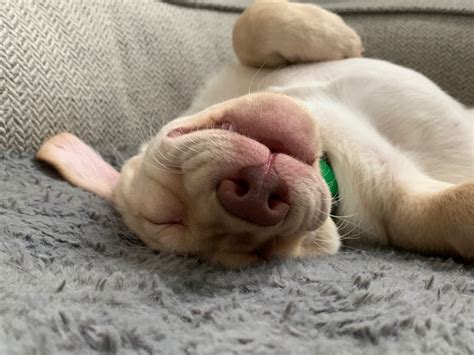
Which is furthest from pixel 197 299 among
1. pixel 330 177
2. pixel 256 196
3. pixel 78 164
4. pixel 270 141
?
pixel 78 164

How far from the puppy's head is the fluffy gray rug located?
0.04 m

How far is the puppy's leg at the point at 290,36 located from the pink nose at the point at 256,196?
0.73m

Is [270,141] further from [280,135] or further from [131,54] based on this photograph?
[131,54]

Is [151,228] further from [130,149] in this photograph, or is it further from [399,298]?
[130,149]

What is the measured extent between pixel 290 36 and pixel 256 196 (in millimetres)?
771

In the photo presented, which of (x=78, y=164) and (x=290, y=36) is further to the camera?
(x=290, y=36)

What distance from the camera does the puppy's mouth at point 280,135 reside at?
0.92 meters

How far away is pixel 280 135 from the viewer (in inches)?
36.5

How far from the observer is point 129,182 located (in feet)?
4.01

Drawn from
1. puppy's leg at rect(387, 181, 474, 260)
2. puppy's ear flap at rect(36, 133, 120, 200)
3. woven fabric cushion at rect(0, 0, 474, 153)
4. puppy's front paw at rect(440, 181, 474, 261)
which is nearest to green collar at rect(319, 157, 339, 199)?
puppy's leg at rect(387, 181, 474, 260)

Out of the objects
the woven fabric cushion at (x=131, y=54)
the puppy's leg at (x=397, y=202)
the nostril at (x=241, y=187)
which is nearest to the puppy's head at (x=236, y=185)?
the nostril at (x=241, y=187)

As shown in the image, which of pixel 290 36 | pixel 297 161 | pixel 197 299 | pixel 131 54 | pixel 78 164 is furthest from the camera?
pixel 131 54

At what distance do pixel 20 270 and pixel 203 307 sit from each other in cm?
29

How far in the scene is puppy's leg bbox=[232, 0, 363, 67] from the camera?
59.4 inches
